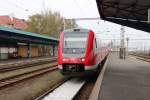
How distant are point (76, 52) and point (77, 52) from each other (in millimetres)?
59

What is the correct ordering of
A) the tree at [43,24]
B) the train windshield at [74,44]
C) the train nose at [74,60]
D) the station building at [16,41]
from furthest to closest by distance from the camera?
1. the tree at [43,24]
2. the station building at [16,41]
3. the train windshield at [74,44]
4. the train nose at [74,60]

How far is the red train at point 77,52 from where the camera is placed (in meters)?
13.3

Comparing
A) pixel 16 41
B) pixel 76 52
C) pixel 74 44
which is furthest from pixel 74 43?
pixel 16 41

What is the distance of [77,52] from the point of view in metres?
13.6

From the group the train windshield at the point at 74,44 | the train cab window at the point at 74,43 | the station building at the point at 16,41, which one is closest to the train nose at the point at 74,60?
the train windshield at the point at 74,44

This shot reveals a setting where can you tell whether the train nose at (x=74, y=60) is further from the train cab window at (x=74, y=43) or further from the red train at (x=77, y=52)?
the train cab window at (x=74, y=43)

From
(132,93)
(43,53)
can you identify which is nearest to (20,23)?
(43,53)

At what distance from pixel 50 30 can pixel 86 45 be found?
53755mm

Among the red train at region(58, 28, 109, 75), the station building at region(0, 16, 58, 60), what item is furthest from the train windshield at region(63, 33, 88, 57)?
the station building at region(0, 16, 58, 60)

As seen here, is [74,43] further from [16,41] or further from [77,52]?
[16,41]

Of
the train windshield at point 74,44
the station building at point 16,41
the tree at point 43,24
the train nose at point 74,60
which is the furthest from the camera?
the tree at point 43,24

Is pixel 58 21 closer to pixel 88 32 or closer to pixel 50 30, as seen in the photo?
pixel 50 30

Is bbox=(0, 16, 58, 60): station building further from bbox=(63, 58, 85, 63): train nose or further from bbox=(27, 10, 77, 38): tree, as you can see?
bbox=(63, 58, 85, 63): train nose

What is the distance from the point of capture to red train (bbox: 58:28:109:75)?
1330cm
